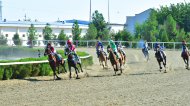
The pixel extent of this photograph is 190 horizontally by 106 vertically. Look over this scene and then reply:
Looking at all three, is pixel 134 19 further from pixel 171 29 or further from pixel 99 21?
pixel 171 29

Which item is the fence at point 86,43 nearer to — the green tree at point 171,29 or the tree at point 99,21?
the green tree at point 171,29

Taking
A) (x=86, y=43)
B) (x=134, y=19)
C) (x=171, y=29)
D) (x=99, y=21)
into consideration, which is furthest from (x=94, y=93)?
(x=134, y=19)

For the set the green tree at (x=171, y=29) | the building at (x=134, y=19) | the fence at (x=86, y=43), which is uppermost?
the building at (x=134, y=19)

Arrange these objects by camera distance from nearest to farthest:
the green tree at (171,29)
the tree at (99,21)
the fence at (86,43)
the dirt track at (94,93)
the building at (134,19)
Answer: the dirt track at (94,93) < the fence at (86,43) < the green tree at (171,29) < the tree at (99,21) < the building at (134,19)

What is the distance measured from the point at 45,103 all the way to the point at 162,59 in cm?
1397

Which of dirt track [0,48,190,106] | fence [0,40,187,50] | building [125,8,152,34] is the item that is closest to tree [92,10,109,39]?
fence [0,40,187,50]

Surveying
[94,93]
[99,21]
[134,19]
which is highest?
[134,19]

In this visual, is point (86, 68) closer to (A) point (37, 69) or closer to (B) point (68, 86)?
(A) point (37, 69)

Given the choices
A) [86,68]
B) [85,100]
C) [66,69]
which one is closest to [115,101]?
[85,100]

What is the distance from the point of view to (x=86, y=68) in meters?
28.1

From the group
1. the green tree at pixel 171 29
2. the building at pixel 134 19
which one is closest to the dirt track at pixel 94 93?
the green tree at pixel 171 29

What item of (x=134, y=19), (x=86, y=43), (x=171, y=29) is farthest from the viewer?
(x=134, y=19)

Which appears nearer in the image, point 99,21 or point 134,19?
point 99,21

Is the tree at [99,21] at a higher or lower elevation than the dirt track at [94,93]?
higher
